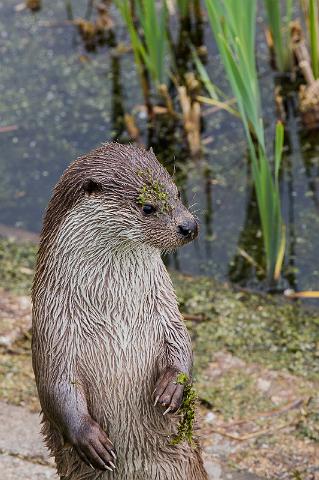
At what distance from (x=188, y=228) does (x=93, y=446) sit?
583 millimetres

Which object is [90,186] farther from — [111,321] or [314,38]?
[314,38]

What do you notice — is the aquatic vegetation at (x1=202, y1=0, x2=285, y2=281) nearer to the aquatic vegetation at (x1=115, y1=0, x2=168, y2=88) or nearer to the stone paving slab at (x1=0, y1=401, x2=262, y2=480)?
the aquatic vegetation at (x1=115, y1=0, x2=168, y2=88)

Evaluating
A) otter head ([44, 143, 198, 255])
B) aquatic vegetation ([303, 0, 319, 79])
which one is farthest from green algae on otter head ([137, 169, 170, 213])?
aquatic vegetation ([303, 0, 319, 79])

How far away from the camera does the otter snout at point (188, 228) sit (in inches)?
96.0

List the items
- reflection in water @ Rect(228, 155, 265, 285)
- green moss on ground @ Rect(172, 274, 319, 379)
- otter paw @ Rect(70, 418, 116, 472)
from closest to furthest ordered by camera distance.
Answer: otter paw @ Rect(70, 418, 116, 472)
green moss on ground @ Rect(172, 274, 319, 379)
reflection in water @ Rect(228, 155, 265, 285)

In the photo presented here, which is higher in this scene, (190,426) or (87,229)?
(87,229)

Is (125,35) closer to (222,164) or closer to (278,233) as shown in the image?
(222,164)

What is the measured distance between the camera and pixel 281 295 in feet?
13.8

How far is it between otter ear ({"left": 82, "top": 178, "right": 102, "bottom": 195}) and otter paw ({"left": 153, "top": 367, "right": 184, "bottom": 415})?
1.65 ft

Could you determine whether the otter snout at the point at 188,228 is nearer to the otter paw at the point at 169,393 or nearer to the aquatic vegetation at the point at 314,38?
the otter paw at the point at 169,393

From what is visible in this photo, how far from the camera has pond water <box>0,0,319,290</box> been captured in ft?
14.7

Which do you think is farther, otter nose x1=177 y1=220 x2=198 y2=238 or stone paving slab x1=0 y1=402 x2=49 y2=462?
stone paving slab x1=0 y1=402 x2=49 y2=462

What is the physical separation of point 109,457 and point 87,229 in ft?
1.84

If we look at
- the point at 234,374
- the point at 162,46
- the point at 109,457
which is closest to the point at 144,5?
the point at 162,46
